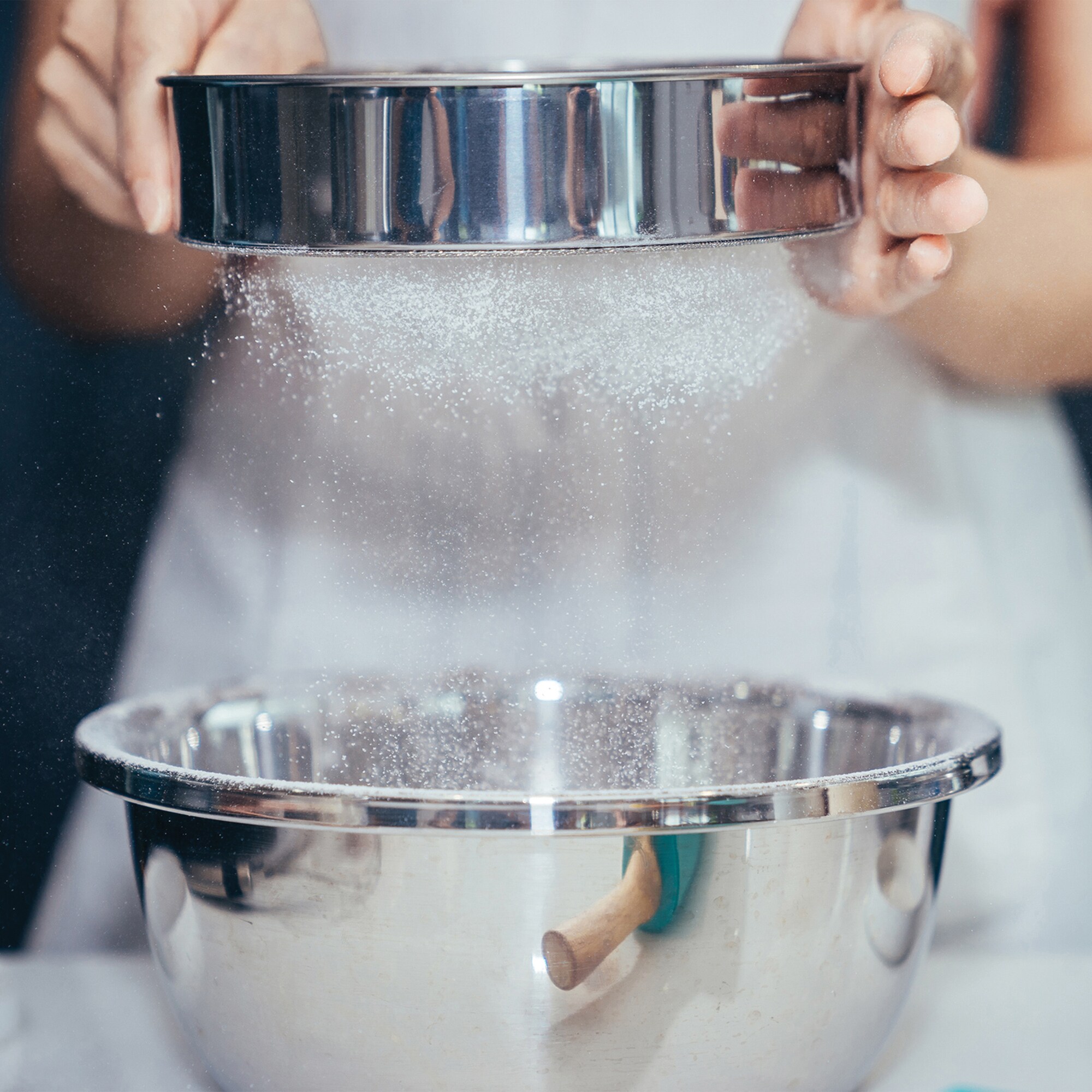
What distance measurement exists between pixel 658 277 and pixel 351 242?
0.22m

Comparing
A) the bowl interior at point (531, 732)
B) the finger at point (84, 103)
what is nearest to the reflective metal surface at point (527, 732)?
the bowl interior at point (531, 732)

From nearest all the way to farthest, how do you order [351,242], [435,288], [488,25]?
[351,242]
[435,288]
[488,25]

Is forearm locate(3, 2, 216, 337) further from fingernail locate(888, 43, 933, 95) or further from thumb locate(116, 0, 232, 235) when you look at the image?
fingernail locate(888, 43, 933, 95)

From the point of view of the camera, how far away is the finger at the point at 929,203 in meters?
0.37

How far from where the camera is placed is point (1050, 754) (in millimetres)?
615

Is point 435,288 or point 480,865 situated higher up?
point 435,288

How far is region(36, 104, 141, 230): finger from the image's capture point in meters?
0.53

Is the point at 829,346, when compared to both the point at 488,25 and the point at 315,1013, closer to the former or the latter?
the point at 488,25

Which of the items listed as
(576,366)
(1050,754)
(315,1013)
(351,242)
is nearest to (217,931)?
(315,1013)

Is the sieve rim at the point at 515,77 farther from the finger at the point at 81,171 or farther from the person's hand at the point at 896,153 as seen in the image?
the finger at the point at 81,171

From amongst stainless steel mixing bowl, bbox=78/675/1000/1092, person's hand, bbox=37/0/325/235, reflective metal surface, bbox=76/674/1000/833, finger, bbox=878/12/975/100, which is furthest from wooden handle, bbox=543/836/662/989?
person's hand, bbox=37/0/325/235

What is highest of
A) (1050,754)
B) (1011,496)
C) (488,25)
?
(488,25)

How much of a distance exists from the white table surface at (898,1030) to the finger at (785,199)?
0.87 ft

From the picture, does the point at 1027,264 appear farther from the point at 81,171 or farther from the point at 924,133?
the point at 81,171
